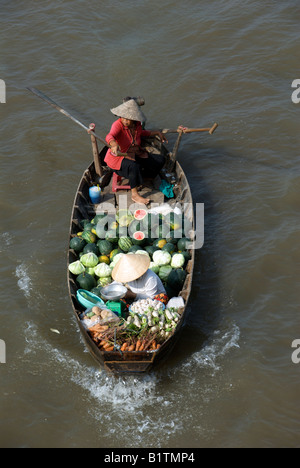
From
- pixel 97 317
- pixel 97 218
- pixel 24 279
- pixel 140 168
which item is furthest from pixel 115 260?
pixel 140 168

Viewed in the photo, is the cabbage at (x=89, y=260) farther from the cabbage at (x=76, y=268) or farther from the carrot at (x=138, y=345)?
the carrot at (x=138, y=345)

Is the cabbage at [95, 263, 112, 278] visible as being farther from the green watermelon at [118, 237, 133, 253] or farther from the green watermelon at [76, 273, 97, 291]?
the green watermelon at [118, 237, 133, 253]

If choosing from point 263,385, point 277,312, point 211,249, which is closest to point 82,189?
point 211,249

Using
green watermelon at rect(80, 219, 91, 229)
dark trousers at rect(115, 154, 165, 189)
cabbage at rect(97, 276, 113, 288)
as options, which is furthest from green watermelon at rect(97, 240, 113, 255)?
dark trousers at rect(115, 154, 165, 189)

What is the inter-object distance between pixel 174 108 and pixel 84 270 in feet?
18.6

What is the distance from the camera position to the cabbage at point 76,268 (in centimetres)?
735

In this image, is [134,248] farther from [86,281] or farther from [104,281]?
[86,281]

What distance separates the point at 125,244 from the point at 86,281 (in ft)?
3.00

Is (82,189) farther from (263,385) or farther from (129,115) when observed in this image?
(263,385)

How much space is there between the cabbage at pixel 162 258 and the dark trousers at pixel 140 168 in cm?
165

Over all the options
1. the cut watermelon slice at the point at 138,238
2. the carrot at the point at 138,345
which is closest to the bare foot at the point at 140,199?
the cut watermelon slice at the point at 138,238

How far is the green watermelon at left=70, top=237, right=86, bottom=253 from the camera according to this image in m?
7.73

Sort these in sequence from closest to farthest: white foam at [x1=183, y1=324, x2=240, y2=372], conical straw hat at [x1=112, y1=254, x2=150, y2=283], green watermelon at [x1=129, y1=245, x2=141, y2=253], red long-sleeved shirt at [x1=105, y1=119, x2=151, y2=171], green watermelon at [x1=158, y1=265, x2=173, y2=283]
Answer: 1. conical straw hat at [x1=112, y1=254, x2=150, y2=283]
2. white foam at [x1=183, y1=324, x2=240, y2=372]
3. green watermelon at [x1=158, y1=265, x2=173, y2=283]
4. green watermelon at [x1=129, y1=245, x2=141, y2=253]
5. red long-sleeved shirt at [x1=105, y1=119, x2=151, y2=171]

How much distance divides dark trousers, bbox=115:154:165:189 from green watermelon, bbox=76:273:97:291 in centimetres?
211
